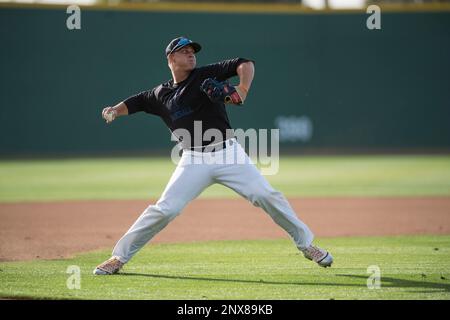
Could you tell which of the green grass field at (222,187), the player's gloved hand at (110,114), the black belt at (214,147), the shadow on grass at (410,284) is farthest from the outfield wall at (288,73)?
the shadow on grass at (410,284)

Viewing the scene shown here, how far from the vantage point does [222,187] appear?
1609 cm

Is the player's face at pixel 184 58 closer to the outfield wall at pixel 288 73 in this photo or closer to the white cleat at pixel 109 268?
the white cleat at pixel 109 268

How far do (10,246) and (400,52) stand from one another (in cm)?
1933

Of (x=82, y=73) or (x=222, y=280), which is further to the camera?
(x=82, y=73)

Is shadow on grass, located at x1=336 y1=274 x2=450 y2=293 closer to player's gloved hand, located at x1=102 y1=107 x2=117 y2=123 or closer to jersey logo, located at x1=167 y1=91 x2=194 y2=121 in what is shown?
jersey logo, located at x1=167 y1=91 x2=194 y2=121

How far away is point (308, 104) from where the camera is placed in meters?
24.7

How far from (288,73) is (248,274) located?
1925 cm

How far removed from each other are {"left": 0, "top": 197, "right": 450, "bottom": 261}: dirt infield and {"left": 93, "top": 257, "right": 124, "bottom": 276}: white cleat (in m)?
1.31

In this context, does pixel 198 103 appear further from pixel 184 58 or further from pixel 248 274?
pixel 248 274

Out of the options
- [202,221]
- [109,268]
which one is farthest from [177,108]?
[202,221]

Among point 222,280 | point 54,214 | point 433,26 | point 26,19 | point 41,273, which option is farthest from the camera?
point 433,26

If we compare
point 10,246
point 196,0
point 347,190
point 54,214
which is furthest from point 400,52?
point 10,246

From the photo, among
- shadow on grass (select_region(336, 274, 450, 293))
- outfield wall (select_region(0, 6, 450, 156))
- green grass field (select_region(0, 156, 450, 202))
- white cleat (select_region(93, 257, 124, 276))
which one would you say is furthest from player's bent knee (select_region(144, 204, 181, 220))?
outfield wall (select_region(0, 6, 450, 156))
